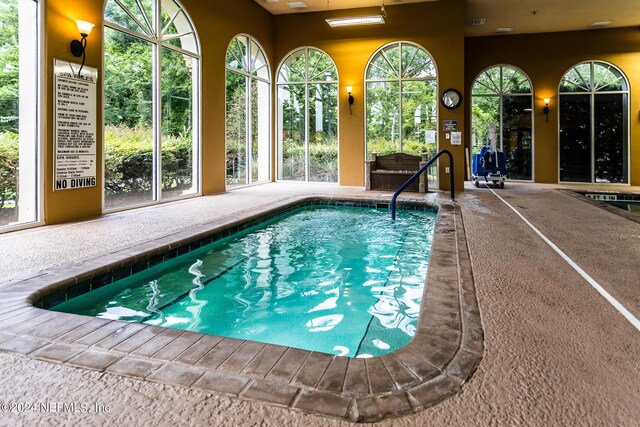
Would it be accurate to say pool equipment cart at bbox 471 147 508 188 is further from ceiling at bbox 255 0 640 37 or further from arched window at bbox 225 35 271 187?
arched window at bbox 225 35 271 187

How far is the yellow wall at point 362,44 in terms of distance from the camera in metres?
8.92

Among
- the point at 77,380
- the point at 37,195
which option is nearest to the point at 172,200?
the point at 37,195

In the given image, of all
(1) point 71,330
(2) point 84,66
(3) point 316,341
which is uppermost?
(2) point 84,66

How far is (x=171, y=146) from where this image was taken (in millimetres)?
6887

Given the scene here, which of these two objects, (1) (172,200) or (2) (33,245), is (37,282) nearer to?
(2) (33,245)

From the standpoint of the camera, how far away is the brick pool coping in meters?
1.46

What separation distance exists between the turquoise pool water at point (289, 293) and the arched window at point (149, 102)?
227cm

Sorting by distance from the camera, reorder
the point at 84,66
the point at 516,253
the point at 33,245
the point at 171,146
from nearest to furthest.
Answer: the point at 516,253 → the point at 33,245 → the point at 84,66 → the point at 171,146

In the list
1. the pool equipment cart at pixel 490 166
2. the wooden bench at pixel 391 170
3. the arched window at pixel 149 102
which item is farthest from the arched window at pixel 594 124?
the arched window at pixel 149 102

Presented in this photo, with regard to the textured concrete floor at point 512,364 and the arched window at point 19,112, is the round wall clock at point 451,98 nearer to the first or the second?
the textured concrete floor at point 512,364

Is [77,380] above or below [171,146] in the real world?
below

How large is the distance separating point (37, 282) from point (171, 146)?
454 cm

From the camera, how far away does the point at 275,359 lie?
1729mm

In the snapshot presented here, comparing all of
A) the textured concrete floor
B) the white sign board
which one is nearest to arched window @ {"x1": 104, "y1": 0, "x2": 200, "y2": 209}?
the textured concrete floor
